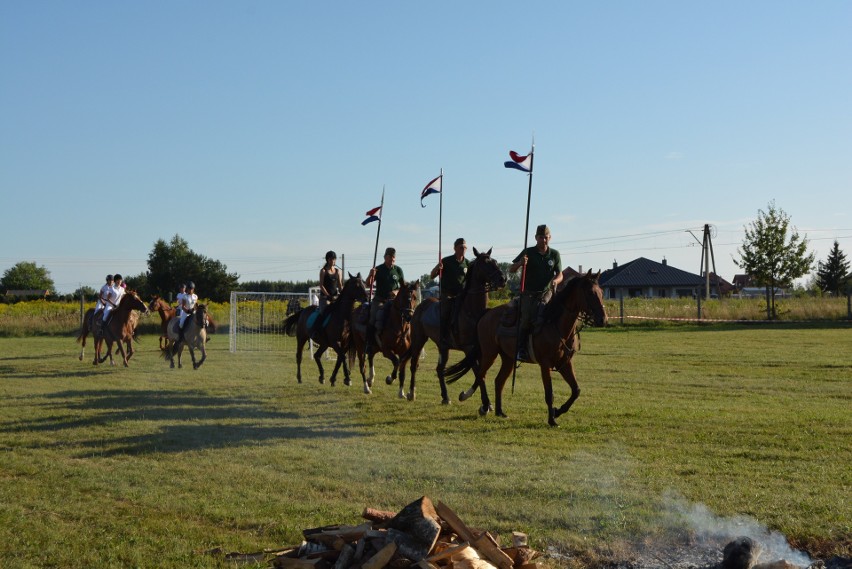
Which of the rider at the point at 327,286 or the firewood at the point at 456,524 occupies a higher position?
the rider at the point at 327,286

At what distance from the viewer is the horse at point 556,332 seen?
12.3 meters

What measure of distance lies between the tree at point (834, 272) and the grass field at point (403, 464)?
2611 inches

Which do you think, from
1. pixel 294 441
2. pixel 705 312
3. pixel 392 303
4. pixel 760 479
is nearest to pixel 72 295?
pixel 705 312

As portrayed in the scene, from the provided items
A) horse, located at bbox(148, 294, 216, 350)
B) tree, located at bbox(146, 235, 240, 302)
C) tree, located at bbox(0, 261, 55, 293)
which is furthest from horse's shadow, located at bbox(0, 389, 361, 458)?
tree, located at bbox(0, 261, 55, 293)

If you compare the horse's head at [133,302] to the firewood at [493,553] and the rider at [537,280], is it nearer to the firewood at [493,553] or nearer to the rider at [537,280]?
the rider at [537,280]

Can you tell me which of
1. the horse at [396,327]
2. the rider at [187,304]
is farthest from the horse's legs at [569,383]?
the rider at [187,304]

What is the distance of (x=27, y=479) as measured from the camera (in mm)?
9312

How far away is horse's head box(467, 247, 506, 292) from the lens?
45.9 feet

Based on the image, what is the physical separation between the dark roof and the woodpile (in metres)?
84.4

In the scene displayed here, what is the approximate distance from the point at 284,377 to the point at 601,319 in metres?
11.1

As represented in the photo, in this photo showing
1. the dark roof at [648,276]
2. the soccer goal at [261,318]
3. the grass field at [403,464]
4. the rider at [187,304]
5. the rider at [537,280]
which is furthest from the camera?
the dark roof at [648,276]

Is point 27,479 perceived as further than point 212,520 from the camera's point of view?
Yes

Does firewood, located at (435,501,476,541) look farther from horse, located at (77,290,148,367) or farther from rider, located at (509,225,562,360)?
horse, located at (77,290,148,367)

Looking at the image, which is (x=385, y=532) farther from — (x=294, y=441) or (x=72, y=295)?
(x=72, y=295)
